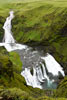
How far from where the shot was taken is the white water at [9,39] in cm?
6222

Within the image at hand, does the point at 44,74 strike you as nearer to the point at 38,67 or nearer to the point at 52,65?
the point at 38,67

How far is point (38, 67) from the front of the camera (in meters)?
47.3

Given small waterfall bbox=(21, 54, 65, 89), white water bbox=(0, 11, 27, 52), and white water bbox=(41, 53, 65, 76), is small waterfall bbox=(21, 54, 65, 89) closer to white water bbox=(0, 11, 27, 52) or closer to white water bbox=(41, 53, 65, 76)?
white water bbox=(41, 53, 65, 76)

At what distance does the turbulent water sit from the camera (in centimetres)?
4377

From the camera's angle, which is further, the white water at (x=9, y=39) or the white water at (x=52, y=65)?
the white water at (x=9, y=39)

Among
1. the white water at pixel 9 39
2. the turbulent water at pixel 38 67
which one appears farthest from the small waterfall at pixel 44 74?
the white water at pixel 9 39

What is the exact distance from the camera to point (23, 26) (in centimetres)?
7338

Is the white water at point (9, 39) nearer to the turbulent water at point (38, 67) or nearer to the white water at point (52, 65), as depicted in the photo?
the turbulent water at point (38, 67)

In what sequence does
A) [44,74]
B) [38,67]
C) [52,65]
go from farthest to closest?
[52,65], [44,74], [38,67]

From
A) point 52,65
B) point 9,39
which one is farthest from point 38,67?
point 9,39

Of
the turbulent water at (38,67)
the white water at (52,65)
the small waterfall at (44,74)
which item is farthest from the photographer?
the white water at (52,65)

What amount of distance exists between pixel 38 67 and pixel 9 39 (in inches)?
1069

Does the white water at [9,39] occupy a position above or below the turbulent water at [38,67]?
above

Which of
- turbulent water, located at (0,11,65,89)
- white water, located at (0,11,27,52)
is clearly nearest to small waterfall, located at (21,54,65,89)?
turbulent water, located at (0,11,65,89)
